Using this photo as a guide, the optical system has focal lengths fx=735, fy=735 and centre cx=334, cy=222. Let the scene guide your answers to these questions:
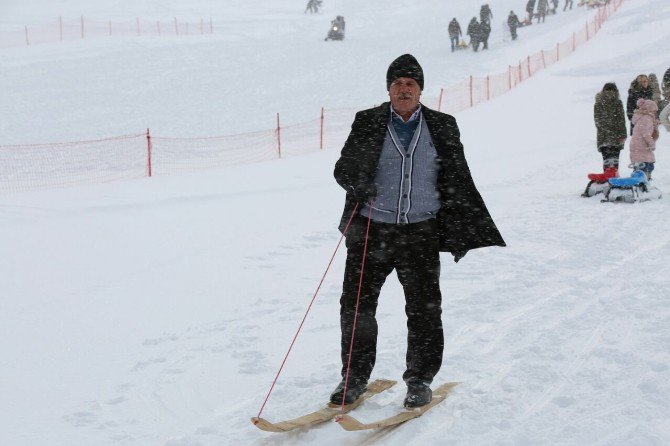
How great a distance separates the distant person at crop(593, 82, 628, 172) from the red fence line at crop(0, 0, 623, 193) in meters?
7.44

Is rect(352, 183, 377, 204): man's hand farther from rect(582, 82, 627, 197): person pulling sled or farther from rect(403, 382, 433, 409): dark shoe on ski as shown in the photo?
rect(582, 82, 627, 197): person pulling sled

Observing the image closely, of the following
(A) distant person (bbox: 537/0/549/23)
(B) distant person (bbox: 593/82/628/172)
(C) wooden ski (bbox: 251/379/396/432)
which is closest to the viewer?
(C) wooden ski (bbox: 251/379/396/432)

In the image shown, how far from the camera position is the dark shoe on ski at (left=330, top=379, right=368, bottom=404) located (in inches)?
145

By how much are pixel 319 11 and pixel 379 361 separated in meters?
47.9

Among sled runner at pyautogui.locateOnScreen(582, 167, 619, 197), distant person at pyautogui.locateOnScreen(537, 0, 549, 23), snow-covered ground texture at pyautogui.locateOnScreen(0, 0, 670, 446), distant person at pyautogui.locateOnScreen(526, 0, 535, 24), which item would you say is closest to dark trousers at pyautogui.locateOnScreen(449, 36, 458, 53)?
distant person at pyautogui.locateOnScreen(526, 0, 535, 24)

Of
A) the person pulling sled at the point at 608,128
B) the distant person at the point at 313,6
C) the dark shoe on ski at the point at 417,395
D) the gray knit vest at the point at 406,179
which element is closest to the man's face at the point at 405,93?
the gray knit vest at the point at 406,179

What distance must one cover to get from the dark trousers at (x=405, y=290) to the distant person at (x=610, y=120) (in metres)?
7.77

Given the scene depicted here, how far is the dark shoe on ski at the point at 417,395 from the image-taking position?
3670mm

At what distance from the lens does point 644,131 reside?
33.8ft

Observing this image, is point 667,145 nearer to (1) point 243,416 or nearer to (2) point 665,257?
(2) point 665,257

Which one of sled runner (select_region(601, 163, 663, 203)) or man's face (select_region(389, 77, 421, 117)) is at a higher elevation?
man's face (select_region(389, 77, 421, 117))

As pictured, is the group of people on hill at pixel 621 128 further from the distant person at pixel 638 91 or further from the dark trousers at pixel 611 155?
the distant person at pixel 638 91

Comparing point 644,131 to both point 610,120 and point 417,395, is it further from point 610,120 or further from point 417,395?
point 417,395

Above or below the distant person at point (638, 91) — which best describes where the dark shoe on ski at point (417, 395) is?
below
